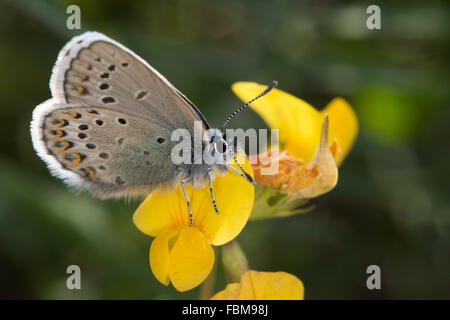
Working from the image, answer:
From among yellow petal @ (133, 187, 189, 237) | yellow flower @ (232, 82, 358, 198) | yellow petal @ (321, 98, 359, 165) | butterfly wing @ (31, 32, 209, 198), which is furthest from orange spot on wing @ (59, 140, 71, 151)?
yellow petal @ (321, 98, 359, 165)

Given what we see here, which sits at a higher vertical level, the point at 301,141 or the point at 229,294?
the point at 301,141

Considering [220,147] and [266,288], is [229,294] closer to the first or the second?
[266,288]

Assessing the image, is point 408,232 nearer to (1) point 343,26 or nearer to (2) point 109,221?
(1) point 343,26

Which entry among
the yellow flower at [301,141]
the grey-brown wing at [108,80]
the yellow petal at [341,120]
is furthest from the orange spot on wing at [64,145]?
the yellow petal at [341,120]

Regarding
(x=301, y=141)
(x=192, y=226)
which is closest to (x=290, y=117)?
(x=301, y=141)

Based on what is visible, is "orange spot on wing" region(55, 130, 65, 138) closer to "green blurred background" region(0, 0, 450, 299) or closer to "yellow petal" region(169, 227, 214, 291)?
"yellow petal" region(169, 227, 214, 291)

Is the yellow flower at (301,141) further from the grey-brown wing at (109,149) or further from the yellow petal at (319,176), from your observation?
the grey-brown wing at (109,149)
